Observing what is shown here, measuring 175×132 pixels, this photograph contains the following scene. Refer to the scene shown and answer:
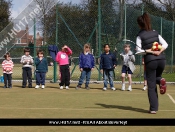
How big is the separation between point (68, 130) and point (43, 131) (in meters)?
0.44

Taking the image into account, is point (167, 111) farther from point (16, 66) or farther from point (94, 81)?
point (16, 66)

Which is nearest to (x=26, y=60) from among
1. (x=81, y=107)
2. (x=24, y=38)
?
(x=24, y=38)

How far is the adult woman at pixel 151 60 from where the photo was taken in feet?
30.2

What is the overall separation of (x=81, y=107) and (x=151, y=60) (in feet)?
7.29

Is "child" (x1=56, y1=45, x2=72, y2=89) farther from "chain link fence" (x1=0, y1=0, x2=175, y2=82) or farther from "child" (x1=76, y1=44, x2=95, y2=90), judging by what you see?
→ "chain link fence" (x1=0, y1=0, x2=175, y2=82)

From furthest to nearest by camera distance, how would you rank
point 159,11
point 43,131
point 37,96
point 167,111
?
point 159,11
point 37,96
point 167,111
point 43,131

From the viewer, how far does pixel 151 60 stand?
920cm

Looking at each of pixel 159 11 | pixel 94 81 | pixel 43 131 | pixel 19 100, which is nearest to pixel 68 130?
pixel 43 131

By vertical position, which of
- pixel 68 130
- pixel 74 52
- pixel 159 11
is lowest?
pixel 68 130

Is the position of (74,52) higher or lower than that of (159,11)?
lower

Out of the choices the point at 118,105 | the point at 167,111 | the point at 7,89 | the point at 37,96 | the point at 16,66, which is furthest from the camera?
the point at 16,66

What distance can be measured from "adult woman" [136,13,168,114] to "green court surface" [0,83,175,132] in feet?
1.39

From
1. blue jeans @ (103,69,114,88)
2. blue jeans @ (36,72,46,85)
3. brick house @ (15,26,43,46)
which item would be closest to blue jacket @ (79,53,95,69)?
blue jeans @ (103,69,114,88)

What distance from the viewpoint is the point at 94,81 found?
59.3 feet
